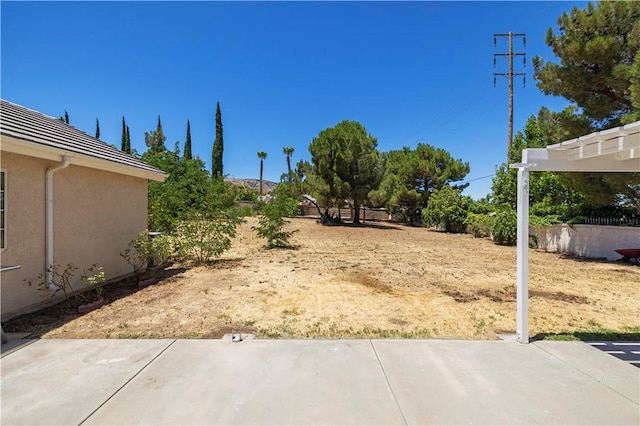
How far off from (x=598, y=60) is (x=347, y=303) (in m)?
11.5

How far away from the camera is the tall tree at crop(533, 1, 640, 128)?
9.91 metres

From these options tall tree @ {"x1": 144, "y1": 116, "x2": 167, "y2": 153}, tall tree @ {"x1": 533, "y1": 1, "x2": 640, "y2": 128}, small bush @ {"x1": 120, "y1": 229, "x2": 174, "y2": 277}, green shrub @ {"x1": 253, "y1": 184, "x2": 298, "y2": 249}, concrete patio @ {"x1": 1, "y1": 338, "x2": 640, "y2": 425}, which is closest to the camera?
concrete patio @ {"x1": 1, "y1": 338, "x2": 640, "y2": 425}

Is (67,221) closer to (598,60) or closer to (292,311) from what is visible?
(292,311)

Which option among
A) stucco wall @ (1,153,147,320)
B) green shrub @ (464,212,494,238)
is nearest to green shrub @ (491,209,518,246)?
green shrub @ (464,212,494,238)

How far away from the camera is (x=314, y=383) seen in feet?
10.6

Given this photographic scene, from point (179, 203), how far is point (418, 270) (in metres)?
8.27

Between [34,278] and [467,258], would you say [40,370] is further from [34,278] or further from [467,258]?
[467,258]

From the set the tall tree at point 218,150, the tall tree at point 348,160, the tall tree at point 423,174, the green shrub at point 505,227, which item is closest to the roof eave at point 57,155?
the green shrub at point 505,227

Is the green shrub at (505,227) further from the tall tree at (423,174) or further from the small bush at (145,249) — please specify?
the small bush at (145,249)

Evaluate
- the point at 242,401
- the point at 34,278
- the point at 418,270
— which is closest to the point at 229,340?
the point at 242,401

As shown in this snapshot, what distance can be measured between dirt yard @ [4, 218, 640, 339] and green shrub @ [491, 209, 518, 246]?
6704 mm

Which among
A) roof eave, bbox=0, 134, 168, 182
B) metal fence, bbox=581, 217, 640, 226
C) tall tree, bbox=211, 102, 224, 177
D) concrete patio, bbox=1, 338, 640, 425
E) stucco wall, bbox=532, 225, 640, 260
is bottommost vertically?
concrete patio, bbox=1, 338, 640, 425

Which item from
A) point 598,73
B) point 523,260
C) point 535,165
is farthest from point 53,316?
point 598,73

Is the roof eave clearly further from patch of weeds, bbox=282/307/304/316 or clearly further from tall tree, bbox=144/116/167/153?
tall tree, bbox=144/116/167/153
